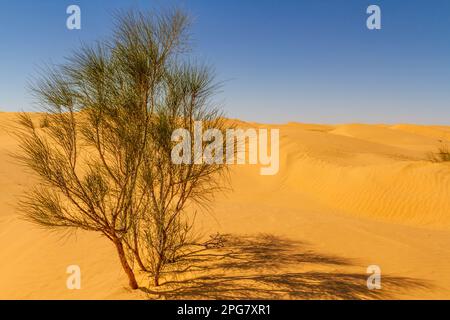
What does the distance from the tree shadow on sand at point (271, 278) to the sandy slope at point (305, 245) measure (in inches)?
0.7

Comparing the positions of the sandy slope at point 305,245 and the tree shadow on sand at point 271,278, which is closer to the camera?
the tree shadow on sand at point 271,278

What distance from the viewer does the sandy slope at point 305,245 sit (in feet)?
18.3

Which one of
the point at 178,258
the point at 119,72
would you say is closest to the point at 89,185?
the point at 119,72

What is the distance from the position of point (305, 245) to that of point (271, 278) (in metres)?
2.09

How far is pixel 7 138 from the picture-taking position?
27016 millimetres

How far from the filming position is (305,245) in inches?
300

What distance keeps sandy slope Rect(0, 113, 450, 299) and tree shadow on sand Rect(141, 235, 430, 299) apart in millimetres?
18

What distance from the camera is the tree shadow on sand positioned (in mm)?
5254

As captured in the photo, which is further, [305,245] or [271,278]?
[305,245]

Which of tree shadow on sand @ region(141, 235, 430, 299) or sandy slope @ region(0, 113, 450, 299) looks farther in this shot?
sandy slope @ region(0, 113, 450, 299)

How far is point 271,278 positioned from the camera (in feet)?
19.0

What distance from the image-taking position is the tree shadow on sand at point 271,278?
525 centimetres
